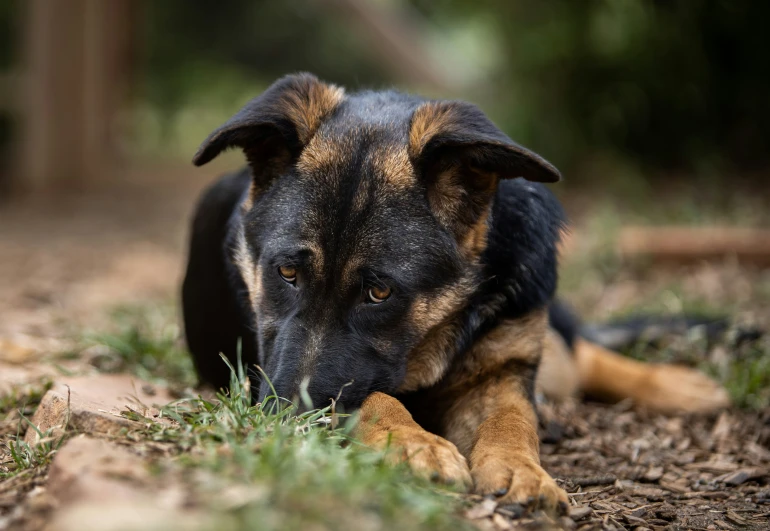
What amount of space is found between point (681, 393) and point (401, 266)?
2.72m

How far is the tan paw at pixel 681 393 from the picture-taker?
5.34m

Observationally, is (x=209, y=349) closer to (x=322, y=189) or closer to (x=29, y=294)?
(x=322, y=189)

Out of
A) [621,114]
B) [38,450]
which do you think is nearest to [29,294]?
[38,450]

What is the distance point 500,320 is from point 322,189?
3.61 feet

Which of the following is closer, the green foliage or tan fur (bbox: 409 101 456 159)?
tan fur (bbox: 409 101 456 159)

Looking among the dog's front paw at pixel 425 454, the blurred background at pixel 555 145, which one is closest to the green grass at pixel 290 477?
the dog's front paw at pixel 425 454

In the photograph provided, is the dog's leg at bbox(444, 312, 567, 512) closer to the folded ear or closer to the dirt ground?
the dirt ground

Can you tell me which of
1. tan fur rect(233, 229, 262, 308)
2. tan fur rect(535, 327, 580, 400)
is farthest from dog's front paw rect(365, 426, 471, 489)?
tan fur rect(535, 327, 580, 400)

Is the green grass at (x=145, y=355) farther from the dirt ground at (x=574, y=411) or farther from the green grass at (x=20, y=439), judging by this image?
the green grass at (x=20, y=439)

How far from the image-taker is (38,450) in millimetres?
3221

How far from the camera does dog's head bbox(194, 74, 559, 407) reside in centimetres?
355

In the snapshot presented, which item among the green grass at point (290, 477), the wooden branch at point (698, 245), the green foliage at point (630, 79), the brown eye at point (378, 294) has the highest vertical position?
the green foliage at point (630, 79)

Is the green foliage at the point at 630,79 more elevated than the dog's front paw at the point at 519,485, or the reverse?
the green foliage at the point at 630,79

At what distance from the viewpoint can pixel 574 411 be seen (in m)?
5.35
